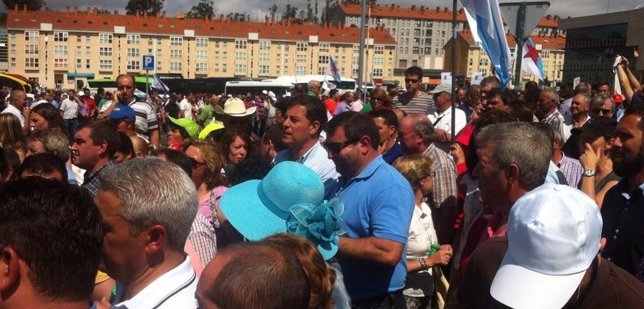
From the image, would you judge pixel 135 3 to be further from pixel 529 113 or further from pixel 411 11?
pixel 529 113

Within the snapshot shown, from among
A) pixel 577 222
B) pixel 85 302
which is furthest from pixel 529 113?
pixel 85 302

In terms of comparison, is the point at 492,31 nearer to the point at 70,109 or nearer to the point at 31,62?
the point at 70,109

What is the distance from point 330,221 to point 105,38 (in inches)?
4382

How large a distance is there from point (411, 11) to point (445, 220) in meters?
147

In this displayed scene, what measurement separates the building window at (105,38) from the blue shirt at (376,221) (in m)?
110

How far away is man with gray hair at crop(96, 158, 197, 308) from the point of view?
2.38 m

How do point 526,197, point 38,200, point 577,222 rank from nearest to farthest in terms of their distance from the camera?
1. point 38,200
2. point 577,222
3. point 526,197

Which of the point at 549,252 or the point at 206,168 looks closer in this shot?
the point at 549,252

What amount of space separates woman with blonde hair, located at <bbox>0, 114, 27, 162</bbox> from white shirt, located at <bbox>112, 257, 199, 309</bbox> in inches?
182

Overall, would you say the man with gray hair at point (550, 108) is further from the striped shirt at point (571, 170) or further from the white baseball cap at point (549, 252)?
the white baseball cap at point (549, 252)

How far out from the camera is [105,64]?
4259 inches

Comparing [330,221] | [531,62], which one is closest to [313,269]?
[330,221]

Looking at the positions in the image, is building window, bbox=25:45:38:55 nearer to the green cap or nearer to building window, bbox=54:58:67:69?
building window, bbox=54:58:67:69

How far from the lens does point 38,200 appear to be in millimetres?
1866
